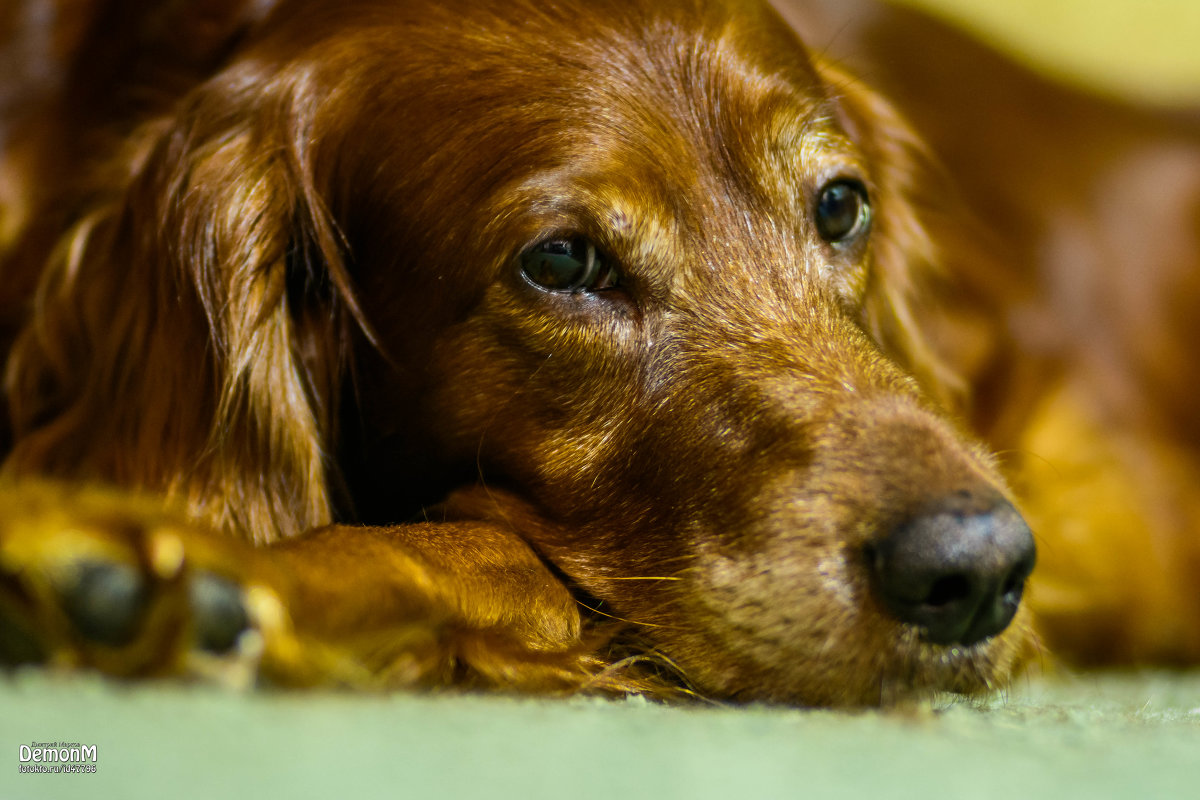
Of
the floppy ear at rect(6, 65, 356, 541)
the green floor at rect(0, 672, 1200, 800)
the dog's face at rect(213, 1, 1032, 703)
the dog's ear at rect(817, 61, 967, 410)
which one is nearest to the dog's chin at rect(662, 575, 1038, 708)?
the dog's face at rect(213, 1, 1032, 703)

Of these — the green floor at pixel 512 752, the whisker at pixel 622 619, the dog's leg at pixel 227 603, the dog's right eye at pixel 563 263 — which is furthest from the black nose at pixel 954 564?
the dog's right eye at pixel 563 263

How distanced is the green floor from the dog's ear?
122 cm

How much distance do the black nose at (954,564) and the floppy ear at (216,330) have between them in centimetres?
→ 83

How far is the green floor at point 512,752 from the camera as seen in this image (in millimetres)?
854

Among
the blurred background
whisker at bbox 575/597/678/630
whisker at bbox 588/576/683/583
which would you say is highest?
the blurred background

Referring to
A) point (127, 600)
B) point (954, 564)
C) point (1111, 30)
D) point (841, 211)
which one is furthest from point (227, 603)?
point (1111, 30)

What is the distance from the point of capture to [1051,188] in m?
2.88

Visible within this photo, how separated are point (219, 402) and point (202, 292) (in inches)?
6.8

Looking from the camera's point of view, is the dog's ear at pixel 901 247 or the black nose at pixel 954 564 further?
the dog's ear at pixel 901 247

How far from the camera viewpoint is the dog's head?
137 cm

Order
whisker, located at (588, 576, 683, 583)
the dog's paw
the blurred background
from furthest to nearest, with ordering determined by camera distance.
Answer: the blurred background
whisker, located at (588, 576, 683, 583)
the dog's paw

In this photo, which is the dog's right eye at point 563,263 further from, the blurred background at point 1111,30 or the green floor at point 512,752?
the blurred background at point 1111,30

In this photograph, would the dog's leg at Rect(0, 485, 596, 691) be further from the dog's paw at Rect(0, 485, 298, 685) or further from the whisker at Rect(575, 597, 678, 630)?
the whisker at Rect(575, 597, 678, 630)

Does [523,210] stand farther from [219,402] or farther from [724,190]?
[219,402]
